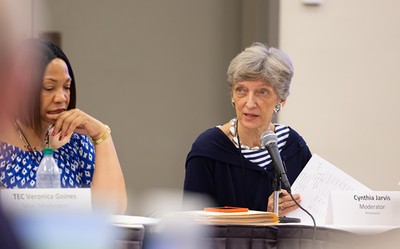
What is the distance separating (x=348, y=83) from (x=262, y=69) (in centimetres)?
171

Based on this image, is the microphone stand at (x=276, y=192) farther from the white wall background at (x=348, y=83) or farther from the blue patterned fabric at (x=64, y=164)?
the white wall background at (x=348, y=83)

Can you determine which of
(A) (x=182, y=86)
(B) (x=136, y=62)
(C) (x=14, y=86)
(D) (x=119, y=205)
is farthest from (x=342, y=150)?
(C) (x=14, y=86)

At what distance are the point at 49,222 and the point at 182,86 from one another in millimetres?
3880

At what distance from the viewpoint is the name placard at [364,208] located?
92.4 inches

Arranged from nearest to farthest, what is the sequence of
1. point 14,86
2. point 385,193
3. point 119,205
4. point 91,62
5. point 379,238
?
1. point 14,86
2. point 379,238
3. point 385,193
4. point 119,205
5. point 91,62

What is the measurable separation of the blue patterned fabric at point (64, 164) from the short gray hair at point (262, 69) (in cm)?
76

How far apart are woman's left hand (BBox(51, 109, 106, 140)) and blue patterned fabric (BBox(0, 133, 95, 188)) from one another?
0.10 meters

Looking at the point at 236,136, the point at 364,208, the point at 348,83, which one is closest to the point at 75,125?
the point at 236,136

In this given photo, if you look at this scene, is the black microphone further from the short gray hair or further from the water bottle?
the short gray hair

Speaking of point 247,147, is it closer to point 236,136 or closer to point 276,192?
point 236,136

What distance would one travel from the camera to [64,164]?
271 centimetres

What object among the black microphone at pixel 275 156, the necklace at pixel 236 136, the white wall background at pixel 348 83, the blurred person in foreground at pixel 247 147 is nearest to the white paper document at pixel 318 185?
the black microphone at pixel 275 156

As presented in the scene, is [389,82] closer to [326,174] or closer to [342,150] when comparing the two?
[342,150]

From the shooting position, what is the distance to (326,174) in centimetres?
264
